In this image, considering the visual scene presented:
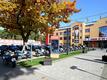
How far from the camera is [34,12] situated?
57.2 ft

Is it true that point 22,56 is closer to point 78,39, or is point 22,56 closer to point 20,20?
point 20,20

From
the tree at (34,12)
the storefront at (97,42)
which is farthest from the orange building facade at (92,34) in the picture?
the tree at (34,12)

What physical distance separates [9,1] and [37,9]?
98.9 inches

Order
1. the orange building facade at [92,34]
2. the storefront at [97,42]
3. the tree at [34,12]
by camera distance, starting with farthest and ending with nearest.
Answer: the orange building facade at [92,34], the storefront at [97,42], the tree at [34,12]

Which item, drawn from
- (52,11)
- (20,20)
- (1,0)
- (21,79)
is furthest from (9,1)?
(21,79)

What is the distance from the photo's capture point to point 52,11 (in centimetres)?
1762

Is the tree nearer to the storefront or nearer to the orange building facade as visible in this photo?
the orange building facade

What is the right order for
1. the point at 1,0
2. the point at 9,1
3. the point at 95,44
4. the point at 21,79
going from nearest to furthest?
the point at 21,79 < the point at 1,0 < the point at 9,1 < the point at 95,44

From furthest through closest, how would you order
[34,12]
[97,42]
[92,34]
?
[92,34], [97,42], [34,12]

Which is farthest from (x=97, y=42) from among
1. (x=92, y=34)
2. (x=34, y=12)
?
(x=34, y=12)

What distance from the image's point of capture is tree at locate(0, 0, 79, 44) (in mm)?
16281

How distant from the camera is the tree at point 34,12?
53.4 ft

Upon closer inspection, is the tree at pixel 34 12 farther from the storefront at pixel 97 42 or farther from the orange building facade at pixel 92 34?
the storefront at pixel 97 42

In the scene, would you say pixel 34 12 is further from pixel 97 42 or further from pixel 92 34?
pixel 92 34
